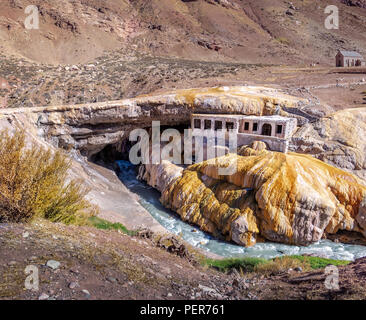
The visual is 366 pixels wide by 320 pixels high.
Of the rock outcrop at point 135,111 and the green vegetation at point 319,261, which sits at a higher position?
the rock outcrop at point 135,111

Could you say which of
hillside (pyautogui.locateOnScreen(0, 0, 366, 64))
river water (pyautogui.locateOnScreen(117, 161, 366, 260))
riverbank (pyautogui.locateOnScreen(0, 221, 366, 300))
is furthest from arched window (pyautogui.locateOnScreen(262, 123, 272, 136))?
hillside (pyautogui.locateOnScreen(0, 0, 366, 64))

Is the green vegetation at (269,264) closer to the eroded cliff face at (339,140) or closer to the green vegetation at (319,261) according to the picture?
the green vegetation at (319,261)

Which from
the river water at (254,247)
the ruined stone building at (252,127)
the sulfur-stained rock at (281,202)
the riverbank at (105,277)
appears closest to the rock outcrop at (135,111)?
the ruined stone building at (252,127)

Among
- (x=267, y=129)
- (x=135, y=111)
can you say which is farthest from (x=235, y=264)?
(x=135, y=111)

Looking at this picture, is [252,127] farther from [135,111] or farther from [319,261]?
[319,261]

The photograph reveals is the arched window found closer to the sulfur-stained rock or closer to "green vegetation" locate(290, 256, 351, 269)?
the sulfur-stained rock
